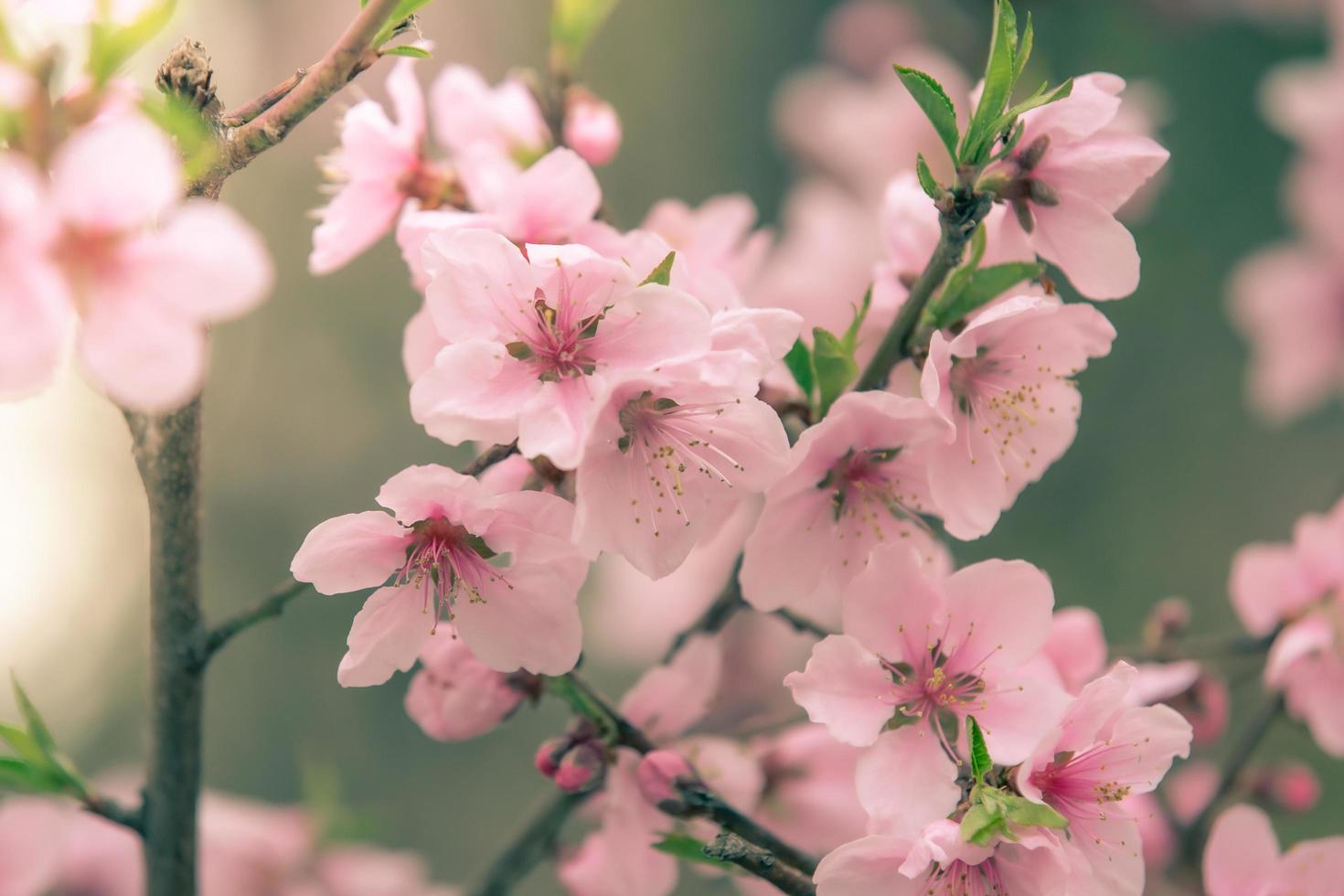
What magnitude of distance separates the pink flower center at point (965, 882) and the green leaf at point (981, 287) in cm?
32

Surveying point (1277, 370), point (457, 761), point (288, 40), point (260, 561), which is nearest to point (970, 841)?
point (1277, 370)

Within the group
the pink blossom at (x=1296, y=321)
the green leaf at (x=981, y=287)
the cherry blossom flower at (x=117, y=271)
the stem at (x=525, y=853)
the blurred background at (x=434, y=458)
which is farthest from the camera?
the blurred background at (x=434, y=458)

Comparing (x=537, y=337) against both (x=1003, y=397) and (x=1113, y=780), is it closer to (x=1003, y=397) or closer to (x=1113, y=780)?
(x=1003, y=397)

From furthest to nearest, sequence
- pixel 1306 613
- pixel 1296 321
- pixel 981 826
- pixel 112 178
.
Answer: pixel 1296 321 → pixel 1306 613 → pixel 981 826 → pixel 112 178

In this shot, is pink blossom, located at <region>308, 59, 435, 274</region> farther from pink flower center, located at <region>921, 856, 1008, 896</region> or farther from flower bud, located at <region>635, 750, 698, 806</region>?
pink flower center, located at <region>921, 856, 1008, 896</region>

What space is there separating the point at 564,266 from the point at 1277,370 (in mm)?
1407

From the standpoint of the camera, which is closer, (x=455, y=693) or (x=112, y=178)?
(x=112, y=178)

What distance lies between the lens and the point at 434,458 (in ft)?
6.29

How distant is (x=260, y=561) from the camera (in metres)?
1.96

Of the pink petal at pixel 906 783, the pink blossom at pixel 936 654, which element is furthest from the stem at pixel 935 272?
the pink petal at pixel 906 783

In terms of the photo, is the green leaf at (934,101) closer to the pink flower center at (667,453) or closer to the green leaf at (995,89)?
the green leaf at (995,89)

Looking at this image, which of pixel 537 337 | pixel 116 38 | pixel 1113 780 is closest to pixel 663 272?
pixel 537 337

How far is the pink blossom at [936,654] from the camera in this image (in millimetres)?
659

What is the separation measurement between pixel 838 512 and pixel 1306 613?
1.60ft
